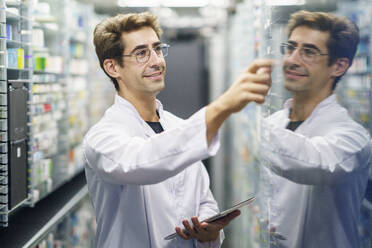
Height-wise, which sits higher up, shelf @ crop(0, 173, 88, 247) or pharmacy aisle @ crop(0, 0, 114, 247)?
pharmacy aisle @ crop(0, 0, 114, 247)

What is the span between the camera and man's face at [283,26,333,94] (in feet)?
3.77

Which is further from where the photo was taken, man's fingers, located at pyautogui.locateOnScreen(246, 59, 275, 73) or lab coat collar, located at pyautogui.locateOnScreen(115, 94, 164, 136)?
lab coat collar, located at pyautogui.locateOnScreen(115, 94, 164, 136)

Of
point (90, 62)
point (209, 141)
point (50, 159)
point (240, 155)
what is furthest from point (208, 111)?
point (90, 62)

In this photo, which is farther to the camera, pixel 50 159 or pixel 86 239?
pixel 50 159

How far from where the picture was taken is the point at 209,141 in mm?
1177

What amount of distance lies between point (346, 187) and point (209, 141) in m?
0.41

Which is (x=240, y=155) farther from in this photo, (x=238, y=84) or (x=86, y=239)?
(x=238, y=84)

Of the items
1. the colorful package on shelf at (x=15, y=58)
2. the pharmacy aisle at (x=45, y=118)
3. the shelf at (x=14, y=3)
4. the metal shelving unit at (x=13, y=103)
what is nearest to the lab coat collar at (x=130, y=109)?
the pharmacy aisle at (x=45, y=118)

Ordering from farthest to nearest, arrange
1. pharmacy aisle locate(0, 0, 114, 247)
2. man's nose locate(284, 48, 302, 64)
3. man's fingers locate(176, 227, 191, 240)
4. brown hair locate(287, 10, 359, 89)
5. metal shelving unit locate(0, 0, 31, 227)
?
pharmacy aisle locate(0, 0, 114, 247)
metal shelving unit locate(0, 0, 31, 227)
man's fingers locate(176, 227, 191, 240)
man's nose locate(284, 48, 302, 64)
brown hair locate(287, 10, 359, 89)

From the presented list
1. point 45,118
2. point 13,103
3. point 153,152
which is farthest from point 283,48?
point 45,118

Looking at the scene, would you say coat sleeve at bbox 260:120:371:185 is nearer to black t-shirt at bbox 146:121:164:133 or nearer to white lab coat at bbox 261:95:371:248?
white lab coat at bbox 261:95:371:248

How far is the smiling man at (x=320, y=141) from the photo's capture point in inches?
44.3

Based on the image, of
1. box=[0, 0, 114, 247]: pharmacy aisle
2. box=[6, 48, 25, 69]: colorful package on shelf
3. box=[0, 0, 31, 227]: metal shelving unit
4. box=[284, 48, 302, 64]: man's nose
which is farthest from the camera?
box=[6, 48, 25, 69]: colorful package on shelf

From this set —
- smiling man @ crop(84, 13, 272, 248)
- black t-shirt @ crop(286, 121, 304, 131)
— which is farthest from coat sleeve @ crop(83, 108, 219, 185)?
black t-shirt @ crop(286, 121, 304, 131)
